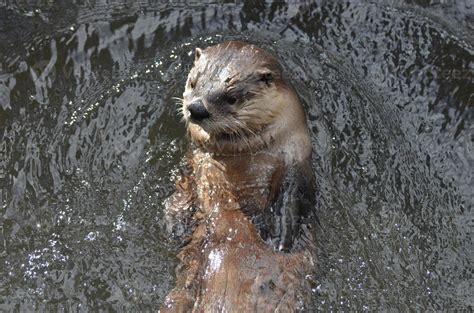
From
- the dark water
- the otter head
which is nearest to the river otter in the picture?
the otter head

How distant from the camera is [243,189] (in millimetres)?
3619

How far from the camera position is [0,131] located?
4180mm

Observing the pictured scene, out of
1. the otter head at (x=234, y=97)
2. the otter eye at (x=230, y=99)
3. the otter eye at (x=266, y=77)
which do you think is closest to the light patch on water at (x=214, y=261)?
the otter head at (x=234, y=97)

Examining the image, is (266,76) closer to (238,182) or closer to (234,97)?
(234,97)

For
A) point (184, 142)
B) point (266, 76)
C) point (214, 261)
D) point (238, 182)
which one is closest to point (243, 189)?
point (238, 182)

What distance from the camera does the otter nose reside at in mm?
3395

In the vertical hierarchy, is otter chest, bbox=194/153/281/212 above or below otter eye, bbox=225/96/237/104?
below

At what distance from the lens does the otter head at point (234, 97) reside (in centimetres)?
347

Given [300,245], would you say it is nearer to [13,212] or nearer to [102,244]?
[102,244]

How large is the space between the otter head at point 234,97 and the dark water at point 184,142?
46 cm

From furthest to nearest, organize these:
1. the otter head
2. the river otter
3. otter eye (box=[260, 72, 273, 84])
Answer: otter eye (box=[260, 72, 273, 84]) → the otter head → the river otter

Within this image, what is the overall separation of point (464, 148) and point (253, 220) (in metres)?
1.31

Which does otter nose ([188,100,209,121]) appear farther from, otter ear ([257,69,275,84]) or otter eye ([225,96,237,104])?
otter ear ([257,69,275,84])

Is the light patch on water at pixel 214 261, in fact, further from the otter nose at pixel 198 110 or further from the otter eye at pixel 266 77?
the otter eye at pixel 266 77
